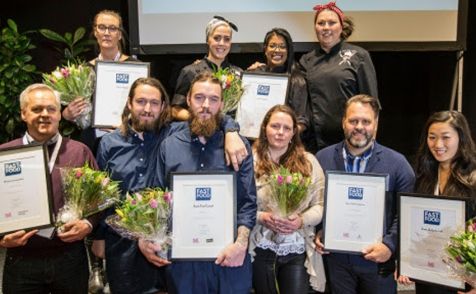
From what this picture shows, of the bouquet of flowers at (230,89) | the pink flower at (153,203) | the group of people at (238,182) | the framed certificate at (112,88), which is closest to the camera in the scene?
the pink flower at (153,203)

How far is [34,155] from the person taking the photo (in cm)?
244

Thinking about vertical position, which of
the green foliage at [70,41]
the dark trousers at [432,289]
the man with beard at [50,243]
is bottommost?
the dark trousers at [432,289]

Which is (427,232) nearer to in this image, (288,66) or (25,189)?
(288,66)

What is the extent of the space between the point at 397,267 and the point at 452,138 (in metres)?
0.77

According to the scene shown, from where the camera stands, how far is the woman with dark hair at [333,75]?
3.85 meters

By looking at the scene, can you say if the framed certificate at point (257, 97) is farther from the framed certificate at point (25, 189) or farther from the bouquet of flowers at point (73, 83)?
the framed certificate at point (25, 189)

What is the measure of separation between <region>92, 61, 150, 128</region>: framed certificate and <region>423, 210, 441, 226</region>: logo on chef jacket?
6.53 feet

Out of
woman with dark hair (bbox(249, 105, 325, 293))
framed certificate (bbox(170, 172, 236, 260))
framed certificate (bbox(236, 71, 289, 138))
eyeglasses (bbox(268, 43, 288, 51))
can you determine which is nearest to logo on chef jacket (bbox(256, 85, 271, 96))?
framed certificate (bbox(236, 71, 289, 138))

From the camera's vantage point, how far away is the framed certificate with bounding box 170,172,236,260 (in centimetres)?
251

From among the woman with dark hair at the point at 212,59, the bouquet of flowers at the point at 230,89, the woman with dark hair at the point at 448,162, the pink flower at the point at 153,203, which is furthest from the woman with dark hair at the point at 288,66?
the pink flower at the point at 153,203

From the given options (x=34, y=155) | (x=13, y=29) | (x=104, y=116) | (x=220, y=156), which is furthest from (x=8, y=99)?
(x=220, y=156)

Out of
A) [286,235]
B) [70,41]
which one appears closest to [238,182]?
[286,235]

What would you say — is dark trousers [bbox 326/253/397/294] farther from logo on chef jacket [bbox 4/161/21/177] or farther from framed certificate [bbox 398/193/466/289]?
logo on chef jacket [bbox 4/161/21/177]

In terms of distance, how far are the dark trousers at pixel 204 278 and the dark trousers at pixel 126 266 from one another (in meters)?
0.26
